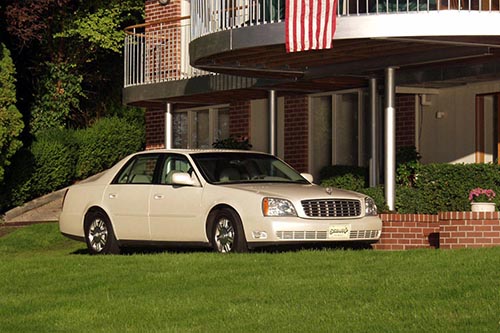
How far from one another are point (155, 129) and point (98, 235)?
11.2 meters

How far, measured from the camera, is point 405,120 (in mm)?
23281

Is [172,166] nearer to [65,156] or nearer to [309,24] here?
[309,24]

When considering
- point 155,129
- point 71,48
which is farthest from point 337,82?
point 71,48

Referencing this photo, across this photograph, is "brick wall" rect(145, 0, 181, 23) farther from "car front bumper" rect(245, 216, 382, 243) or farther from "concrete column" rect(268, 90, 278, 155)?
"car front bumper" rect(245, 216, 382, 243)

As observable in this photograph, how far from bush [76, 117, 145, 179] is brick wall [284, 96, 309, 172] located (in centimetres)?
841

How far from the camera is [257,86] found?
23.2 metres

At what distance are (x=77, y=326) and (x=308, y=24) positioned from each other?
329 inches

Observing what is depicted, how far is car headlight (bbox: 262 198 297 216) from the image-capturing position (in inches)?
637

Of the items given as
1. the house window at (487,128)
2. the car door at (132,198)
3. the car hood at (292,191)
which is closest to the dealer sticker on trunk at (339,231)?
the car hood at (292,191)

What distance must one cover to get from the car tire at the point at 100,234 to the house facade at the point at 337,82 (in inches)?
125

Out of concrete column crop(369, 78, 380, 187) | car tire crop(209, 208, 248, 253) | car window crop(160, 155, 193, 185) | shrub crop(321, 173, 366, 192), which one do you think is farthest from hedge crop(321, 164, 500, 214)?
car tire crop(209, 208, 248, 253)

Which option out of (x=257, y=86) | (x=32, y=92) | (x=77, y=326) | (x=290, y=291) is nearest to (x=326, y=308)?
(x=290, y=291)

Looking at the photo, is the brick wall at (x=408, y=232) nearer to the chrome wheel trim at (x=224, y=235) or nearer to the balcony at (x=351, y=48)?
the balcony at (x=351, y=48)

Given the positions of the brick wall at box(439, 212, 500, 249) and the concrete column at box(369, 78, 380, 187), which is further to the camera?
the concrete column at box(369, 78, 380, 187)
